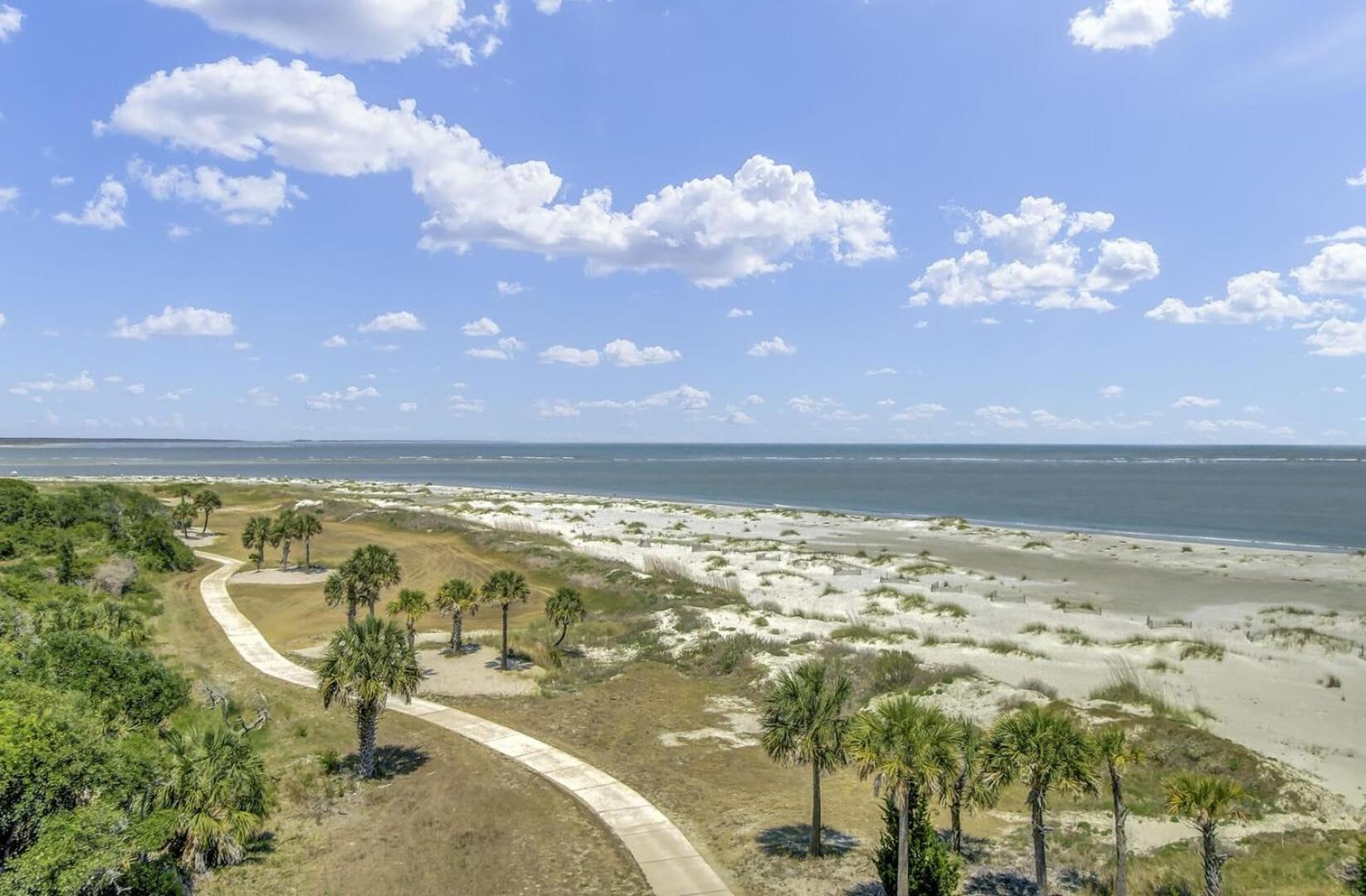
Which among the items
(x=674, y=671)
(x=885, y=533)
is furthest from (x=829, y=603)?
(x=885, y=533)

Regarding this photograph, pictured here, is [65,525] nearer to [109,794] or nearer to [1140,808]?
[109,794]

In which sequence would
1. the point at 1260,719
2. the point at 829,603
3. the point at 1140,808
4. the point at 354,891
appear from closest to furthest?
the point at 354,891, the point at 1140,808, the point at 1260,719, the point at 829,603

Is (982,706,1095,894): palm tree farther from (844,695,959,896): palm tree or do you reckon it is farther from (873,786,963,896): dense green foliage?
(873,786,963,896): dense green foliage

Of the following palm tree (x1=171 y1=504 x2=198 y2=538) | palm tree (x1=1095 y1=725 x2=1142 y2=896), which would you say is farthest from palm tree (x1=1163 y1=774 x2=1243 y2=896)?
palm tree (x1=171 y1=504 x2=198 y2=538)

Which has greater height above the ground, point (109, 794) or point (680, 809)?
point (109, 794)

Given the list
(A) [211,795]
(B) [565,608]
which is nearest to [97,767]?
(A) [211,795]

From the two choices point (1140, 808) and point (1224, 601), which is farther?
point (1224, 601)

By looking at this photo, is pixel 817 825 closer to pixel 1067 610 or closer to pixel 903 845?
pixel 903 845
